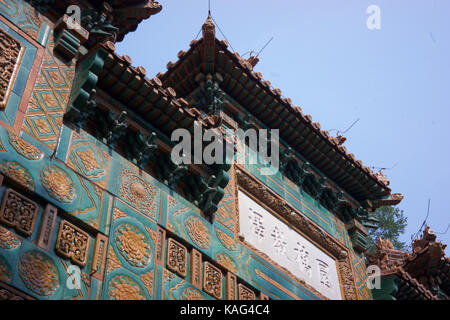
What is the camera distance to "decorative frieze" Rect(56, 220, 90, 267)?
249 inches

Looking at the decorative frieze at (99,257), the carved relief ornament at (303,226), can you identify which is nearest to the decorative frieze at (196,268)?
the decorative frieze at (99,257)

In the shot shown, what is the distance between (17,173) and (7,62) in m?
1.44

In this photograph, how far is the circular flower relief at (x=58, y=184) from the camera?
661cm

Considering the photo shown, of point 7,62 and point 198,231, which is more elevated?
point 7,62

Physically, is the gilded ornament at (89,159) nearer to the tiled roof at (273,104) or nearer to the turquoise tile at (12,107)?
the turquoise tile at (12,107)

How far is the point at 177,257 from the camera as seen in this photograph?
7.71 m

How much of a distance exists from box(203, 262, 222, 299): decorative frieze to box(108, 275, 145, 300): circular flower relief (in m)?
1.16

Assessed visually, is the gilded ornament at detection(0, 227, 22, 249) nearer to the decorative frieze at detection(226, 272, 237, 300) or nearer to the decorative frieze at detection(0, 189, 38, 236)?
the decorative frieze at detection(0, 189, 38, 236)

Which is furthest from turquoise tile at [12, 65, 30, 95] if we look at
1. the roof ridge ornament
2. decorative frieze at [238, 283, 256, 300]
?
the roof ridge ornament

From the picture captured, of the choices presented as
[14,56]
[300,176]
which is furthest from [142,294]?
[300,176]

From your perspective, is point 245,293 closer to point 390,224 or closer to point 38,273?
point 38,273

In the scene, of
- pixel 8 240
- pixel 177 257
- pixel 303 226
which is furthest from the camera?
pixel 303 226

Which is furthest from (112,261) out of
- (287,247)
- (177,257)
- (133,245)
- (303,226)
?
(303,226)
